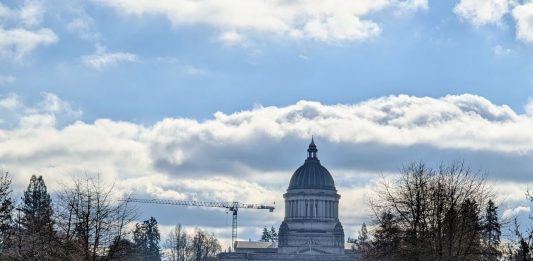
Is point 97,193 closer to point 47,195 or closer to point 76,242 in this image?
point 76,242

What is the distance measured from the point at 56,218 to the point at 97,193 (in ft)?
16.8

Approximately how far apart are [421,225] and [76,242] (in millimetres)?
20171

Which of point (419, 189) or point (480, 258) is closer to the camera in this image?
point (480, 258)

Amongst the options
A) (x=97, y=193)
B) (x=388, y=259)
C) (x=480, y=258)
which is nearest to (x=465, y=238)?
(x=480, y=258)

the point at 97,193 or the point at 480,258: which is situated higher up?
the point at 97,193

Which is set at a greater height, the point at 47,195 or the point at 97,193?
the point at 47,195

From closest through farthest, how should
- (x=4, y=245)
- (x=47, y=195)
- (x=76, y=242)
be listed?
(x=76, y=242) → (x=4, y=245) → (x=47, y=195)

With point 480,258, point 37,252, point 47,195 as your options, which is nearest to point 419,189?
point 480,258

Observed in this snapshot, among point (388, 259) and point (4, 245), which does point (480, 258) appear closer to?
point (388, 259)

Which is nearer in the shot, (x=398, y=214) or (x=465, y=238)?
(x=465, y=238)

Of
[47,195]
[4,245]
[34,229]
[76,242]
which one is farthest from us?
[47,195]

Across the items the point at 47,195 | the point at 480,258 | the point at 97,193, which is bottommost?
the point at 480,258

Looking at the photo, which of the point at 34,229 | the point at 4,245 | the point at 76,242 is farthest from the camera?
the point at 34,229

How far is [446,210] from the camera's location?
59625 mm
